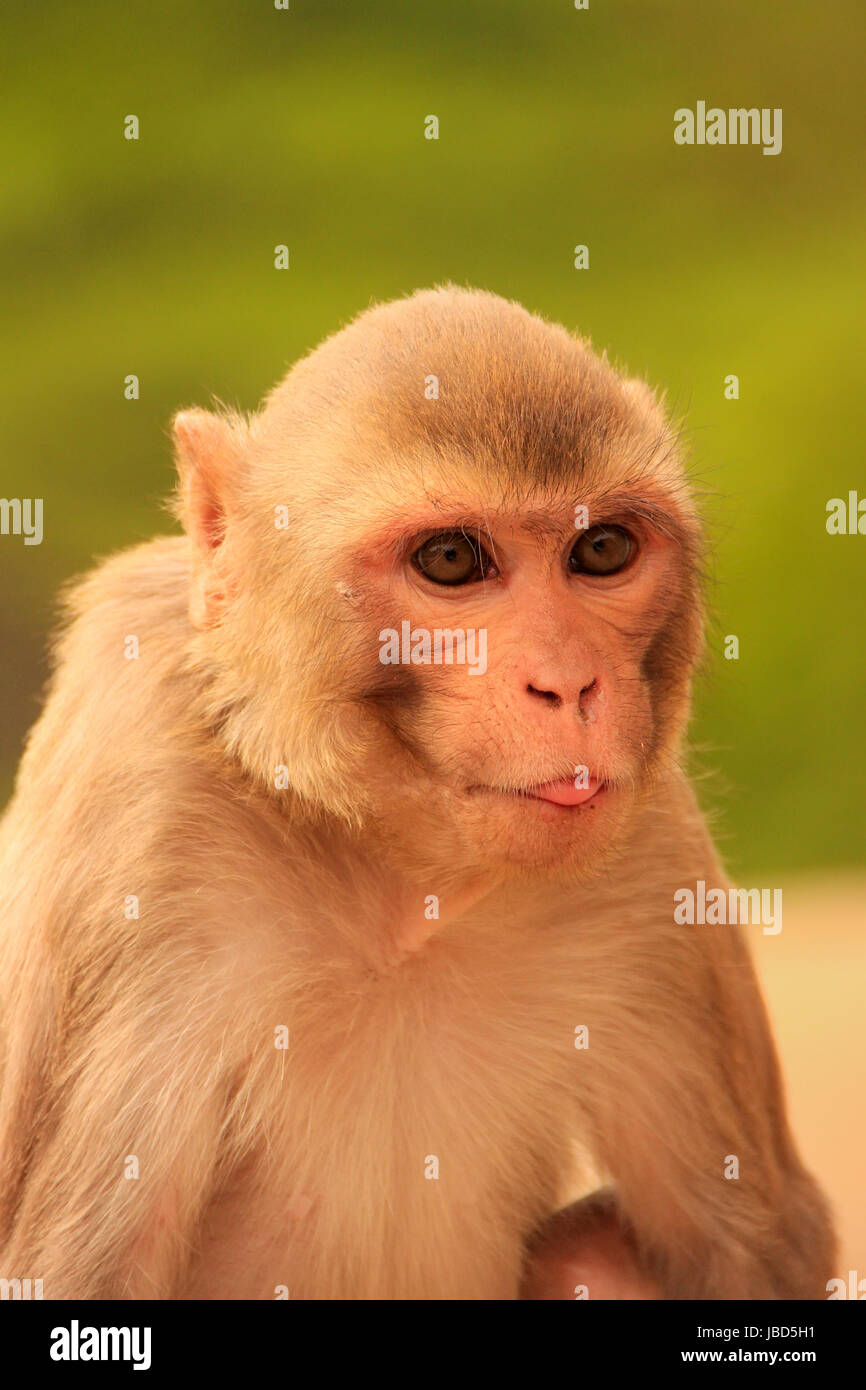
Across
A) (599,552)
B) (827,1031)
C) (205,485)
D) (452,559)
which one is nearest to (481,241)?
(827,1031)

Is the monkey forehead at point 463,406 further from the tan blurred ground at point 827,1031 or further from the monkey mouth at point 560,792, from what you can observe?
the tan blurred ground at point 827,1031

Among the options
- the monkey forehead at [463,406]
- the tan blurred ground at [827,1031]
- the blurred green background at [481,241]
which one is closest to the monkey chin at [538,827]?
the monkey forehead at [463,406]

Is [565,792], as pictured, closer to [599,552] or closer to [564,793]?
[564,793]

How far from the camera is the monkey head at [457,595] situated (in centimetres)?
334

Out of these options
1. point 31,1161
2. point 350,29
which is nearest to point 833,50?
point 350,29

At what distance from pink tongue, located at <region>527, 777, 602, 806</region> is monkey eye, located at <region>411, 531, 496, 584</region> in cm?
43

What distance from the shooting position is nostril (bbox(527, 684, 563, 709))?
326 centimetres

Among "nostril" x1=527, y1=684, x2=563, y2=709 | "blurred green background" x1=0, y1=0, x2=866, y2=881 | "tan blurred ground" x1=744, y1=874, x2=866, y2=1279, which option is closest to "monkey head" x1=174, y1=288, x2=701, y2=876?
"nostril" x1=527, y1=684, x2=563, y2=709

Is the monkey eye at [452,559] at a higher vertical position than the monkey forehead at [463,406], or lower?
lower

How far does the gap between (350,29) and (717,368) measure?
2.97 m

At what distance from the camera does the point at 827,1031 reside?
721cm

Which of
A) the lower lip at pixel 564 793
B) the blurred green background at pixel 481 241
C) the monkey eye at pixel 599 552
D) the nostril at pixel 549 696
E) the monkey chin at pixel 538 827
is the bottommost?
the monkey chin at pixel 538 827

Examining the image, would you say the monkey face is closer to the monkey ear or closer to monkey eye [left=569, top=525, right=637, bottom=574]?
monkey eye [left=569, top=525, right=637, bottom=574]

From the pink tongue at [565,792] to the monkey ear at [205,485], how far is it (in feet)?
3.05
